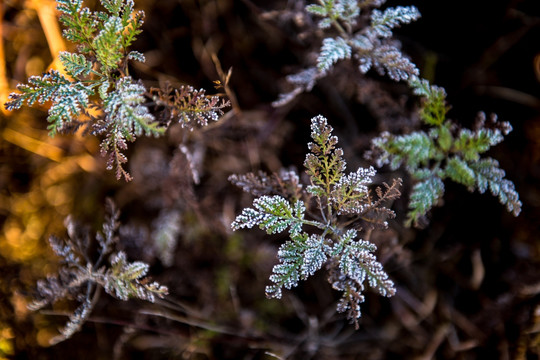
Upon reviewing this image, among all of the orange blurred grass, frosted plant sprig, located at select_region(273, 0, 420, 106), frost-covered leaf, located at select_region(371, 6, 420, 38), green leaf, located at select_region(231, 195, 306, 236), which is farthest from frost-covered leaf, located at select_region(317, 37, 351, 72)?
the orange blurred grass

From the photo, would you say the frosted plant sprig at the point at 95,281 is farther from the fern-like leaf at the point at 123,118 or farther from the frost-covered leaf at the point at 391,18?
the frost-covered leaf at the point at 391,18

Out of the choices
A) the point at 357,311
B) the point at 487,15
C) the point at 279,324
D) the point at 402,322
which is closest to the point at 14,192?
the point at 279,324

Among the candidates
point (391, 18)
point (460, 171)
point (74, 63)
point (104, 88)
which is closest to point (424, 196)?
point (460, 171)

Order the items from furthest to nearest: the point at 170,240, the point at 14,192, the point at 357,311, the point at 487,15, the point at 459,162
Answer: the point at 14,192
the point at 487,15
the point at 170,240
the point at 459,162
the point at 357,311

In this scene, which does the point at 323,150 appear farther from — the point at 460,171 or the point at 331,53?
the point at 460,171

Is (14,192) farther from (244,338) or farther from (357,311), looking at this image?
(357,311)

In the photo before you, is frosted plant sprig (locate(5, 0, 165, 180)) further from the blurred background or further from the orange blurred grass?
the orange blurred grass
